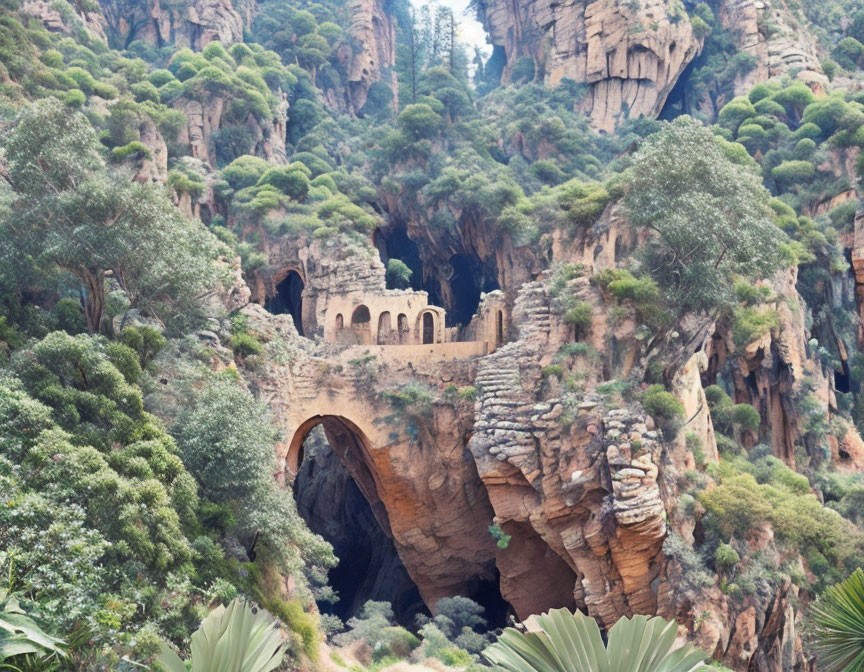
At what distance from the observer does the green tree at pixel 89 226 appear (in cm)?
2384

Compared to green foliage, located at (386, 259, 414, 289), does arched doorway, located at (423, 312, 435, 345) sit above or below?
below

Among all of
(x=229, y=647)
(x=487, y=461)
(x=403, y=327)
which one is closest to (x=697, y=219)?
(x=487, y=461)

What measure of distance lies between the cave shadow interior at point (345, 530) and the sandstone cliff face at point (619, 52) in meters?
31.0

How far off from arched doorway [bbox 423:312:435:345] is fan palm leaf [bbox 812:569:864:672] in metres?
26.8

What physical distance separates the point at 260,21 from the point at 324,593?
5229cm

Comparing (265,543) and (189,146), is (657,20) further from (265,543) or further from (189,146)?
(265,543)

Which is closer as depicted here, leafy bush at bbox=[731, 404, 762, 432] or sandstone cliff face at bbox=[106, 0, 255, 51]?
leafy bush at bbox=[731, 404, 762, 432]

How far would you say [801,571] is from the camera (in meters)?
25.6

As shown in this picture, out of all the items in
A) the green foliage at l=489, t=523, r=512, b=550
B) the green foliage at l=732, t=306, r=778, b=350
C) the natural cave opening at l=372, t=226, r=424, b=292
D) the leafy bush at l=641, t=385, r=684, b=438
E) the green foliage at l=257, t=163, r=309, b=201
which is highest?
the green foliage at l=257, t=163, r=309, b=201

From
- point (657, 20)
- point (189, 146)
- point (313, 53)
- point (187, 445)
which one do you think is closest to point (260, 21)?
point (313, 53)

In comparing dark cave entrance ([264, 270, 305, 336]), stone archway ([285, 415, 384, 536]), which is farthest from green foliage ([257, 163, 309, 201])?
stone archway ([285, 415, 384, 536])

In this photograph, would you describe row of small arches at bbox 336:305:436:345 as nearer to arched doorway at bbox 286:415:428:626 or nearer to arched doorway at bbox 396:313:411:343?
arched doorway at bbox 396:313:411:343

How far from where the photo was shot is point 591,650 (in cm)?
1106

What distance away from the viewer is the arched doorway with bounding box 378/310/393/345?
39.6 metres
